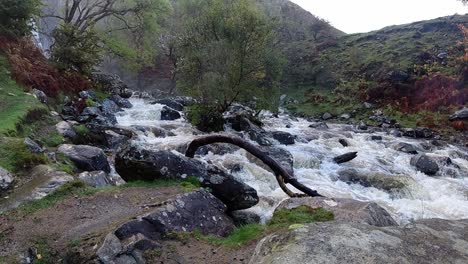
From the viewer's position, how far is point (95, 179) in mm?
10008

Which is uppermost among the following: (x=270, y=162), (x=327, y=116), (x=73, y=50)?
(x=73, y=50)

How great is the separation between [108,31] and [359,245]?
33.3m

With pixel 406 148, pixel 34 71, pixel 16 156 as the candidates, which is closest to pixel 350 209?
pixel 16 156

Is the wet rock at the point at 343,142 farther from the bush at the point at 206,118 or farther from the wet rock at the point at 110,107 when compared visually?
the wet rock at the point at 110,107

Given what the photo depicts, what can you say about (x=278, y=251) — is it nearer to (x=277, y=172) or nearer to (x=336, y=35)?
(x=277, y=172)

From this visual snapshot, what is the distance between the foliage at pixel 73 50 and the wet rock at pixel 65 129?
35.0 ft

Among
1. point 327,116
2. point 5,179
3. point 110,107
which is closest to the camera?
point 5,179

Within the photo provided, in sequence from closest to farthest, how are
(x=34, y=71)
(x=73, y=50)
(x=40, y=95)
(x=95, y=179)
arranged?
(x=95, y=179)
(x=40, y=95)
(x=34, y=71)
(x=73, y=50)

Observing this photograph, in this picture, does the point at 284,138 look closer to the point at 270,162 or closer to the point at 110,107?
the point at 110,107

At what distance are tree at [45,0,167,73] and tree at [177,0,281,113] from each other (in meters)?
7.71

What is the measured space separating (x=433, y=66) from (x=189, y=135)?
33657mm

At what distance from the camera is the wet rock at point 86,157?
1161cm

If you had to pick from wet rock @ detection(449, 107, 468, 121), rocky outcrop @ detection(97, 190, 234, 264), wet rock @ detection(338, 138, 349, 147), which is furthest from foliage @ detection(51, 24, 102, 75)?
wet rock @ detection(449, 107, 468, 121)

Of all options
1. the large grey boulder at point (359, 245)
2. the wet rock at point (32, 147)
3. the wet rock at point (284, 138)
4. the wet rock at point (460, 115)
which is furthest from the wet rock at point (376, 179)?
the wet rock at point (460, 115)
